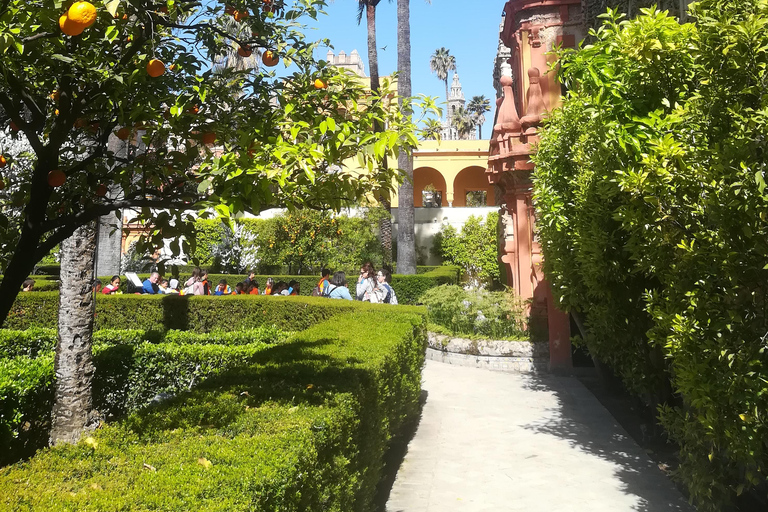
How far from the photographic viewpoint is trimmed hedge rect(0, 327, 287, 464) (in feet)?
18.5

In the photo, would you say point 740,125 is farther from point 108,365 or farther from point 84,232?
point 108,365

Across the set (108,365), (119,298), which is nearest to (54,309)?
(119,298)

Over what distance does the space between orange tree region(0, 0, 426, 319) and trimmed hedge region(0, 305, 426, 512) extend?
3.49ft

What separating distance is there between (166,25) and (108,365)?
5.02 metres

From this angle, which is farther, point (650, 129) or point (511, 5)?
point (511, 5)

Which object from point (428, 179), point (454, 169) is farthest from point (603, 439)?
point (428, 179)

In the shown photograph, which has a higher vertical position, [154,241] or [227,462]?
[154,241]

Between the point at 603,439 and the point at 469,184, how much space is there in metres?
35.6

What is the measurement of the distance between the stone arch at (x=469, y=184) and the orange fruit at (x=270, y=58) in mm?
37111

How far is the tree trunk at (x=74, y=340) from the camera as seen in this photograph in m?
5.70

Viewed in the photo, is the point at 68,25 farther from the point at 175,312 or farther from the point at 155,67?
the point at 175,312

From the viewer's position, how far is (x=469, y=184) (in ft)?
139

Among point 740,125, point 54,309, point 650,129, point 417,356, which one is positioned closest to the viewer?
point 740,125

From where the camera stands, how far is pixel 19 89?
3.20 metres
